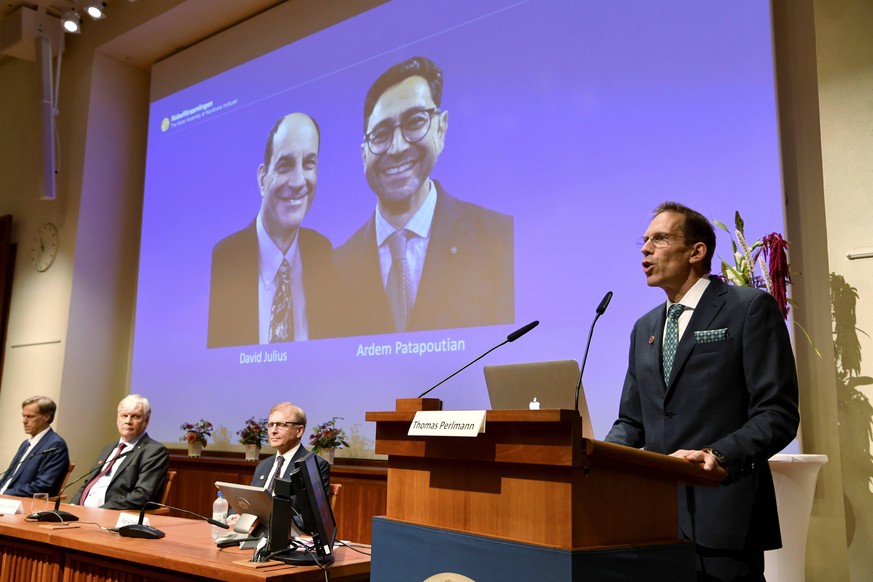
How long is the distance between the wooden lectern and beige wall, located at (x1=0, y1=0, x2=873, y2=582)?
7.37ft

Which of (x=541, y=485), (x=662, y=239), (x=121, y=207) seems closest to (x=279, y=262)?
(x=121, y=207)

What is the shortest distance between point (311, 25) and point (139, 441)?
3343 mm

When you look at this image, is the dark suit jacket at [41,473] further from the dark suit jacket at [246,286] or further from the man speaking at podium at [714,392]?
the man speaking at podium at [714,392]

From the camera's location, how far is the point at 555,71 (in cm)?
445

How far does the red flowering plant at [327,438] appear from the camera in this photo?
501 cm

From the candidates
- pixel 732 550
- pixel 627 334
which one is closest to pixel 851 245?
pixel 627 334

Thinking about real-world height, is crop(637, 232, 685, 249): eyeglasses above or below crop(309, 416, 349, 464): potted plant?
above

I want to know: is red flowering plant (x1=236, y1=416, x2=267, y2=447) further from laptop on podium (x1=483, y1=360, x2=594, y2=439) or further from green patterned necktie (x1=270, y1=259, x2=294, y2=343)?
laptop on podium (x1=483, y1=360, x2=594, y2=439)

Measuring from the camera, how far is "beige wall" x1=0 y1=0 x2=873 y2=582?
11.2 ft

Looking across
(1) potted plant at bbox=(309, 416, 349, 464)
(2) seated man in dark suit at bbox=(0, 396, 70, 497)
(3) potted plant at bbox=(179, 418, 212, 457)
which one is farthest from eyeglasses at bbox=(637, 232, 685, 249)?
(3) potted plant at bbox=(179, 418, 212, 457)

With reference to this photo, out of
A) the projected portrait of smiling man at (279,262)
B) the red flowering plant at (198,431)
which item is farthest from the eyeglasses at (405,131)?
the red flowering plant at (198,431)

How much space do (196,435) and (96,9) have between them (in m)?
3.52

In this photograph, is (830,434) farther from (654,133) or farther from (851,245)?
(654,133)

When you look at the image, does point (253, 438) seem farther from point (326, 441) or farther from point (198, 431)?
point (326, 441)
